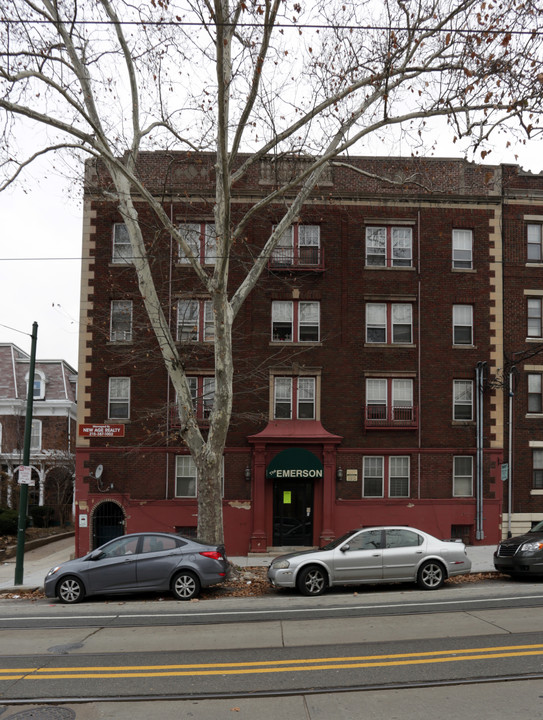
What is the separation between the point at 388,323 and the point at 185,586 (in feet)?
42.2

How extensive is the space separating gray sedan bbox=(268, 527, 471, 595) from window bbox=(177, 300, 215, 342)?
35.1 feet

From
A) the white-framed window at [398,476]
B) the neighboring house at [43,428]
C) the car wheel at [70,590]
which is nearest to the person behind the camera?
the car wheel at [70,590]

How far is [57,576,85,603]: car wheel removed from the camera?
14492 mm

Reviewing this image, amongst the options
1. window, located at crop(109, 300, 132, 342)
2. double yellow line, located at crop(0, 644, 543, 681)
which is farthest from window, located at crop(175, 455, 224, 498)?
double yellow line, located at crop(0, 644, 543, 681)

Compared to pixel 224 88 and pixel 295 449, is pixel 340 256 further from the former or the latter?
pixel 224 88

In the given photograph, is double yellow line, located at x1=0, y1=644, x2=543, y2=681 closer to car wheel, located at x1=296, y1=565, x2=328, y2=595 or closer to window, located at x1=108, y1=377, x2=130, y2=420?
car wheel, located at x1=296, y1=565, x2=328, y2=595

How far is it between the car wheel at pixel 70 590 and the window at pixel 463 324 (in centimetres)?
1522

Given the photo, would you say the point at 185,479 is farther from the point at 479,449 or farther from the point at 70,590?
the point at 479,449

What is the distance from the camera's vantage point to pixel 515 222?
81.3 feet

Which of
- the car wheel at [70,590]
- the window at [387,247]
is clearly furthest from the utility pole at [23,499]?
the window at [387,247]

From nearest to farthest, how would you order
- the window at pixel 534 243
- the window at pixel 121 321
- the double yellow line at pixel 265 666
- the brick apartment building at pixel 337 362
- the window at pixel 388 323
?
the double yellow line at pixel 265 666 < the brick apartment building at pixel 337 362 < the window at pixel 121 321 < the window at pixel 388 323 < the window at pixel 534 243

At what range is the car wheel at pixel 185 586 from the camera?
569 inches

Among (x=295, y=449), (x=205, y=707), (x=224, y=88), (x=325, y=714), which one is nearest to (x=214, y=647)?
(x=205, y=707)

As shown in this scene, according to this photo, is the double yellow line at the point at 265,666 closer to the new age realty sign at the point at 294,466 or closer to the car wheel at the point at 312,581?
the car wheel at the point at 312,581
